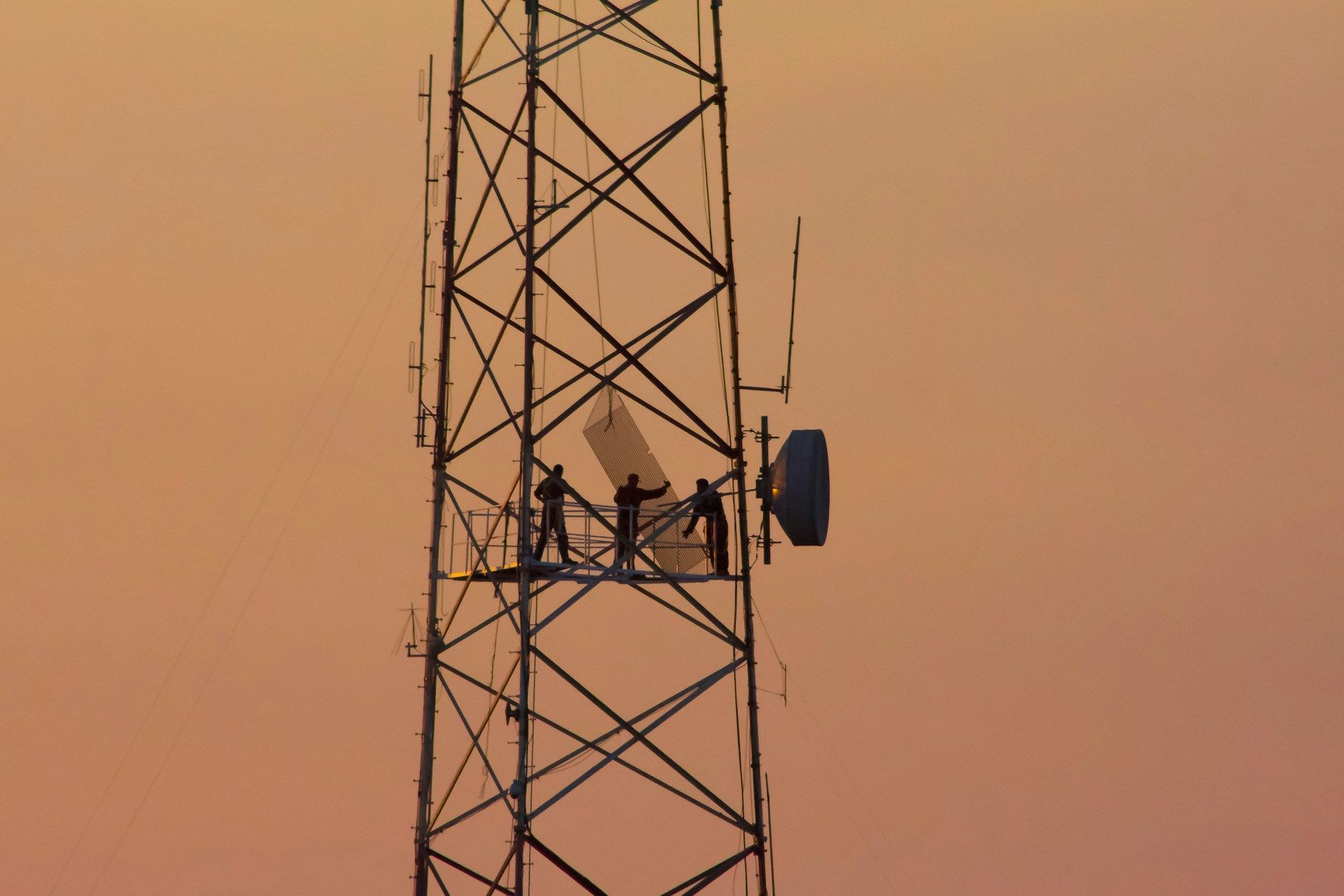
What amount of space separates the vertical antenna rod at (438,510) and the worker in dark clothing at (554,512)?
2.28 metres

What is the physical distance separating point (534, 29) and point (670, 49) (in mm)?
2842

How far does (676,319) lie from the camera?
141 feet

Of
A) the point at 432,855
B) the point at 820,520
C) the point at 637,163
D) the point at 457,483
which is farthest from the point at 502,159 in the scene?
the point at 432,855

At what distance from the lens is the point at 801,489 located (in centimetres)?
4297

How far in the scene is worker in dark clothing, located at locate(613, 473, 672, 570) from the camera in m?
42.1

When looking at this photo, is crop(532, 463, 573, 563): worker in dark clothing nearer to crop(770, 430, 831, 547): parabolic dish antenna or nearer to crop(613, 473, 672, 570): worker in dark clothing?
crop(613, 473, 672, 570): worker in dark clothing

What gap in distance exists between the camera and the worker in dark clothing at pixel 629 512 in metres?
42.1

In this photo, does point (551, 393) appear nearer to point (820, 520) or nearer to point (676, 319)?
point (676, 319)

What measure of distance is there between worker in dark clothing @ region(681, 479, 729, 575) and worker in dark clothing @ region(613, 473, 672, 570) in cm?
87

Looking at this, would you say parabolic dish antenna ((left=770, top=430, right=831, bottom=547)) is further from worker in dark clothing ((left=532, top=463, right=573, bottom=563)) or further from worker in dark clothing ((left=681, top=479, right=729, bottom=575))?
worker in dark clothing ((left=532, top=463, right=573, bottom=563))

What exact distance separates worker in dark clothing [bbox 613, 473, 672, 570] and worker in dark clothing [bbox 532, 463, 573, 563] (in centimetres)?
94

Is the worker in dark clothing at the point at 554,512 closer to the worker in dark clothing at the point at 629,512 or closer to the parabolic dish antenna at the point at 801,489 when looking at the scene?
the worker in dark clothing at the point at 629,512

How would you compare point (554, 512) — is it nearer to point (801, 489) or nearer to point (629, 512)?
point (629, 512)

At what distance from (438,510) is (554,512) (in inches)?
100
